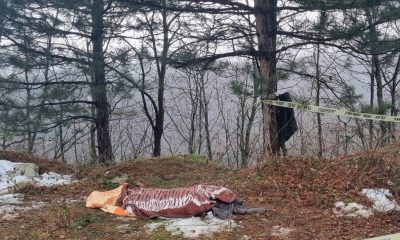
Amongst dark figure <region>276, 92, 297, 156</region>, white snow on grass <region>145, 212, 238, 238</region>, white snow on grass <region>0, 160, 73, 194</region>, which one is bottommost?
white snow on grass <region>145, 212, 238, 238</region>

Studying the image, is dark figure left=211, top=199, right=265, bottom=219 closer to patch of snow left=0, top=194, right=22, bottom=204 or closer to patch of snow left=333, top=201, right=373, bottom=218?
patch of snow left=333, top=201, right=373, bottom=218

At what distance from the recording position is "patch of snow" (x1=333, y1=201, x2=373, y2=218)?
15.1 ft

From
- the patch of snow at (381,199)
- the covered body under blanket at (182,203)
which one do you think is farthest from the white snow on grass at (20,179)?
the patch of snow at (381,199)

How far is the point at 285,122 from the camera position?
9023 mm

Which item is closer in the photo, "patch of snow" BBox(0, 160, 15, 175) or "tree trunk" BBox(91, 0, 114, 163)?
"patch of snow" BBox(0, 160, 15, 175)

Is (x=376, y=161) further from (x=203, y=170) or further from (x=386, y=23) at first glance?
(x=386, y=23)

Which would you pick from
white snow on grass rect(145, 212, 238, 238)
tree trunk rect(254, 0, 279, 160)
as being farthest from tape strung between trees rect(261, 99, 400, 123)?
white snow on grass rect(145, 212, 238, 238)

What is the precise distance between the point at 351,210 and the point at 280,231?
34.9 inches

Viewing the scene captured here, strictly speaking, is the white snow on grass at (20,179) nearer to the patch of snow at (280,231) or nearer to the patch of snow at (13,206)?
the patch of snow at (13,206)

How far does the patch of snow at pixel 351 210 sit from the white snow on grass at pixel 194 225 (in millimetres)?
1086

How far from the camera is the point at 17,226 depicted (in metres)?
4.82

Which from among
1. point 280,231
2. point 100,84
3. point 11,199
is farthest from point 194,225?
point 100,84

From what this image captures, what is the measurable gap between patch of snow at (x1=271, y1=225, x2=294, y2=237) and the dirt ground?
0.14 feet

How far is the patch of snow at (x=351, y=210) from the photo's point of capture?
4.60 m
